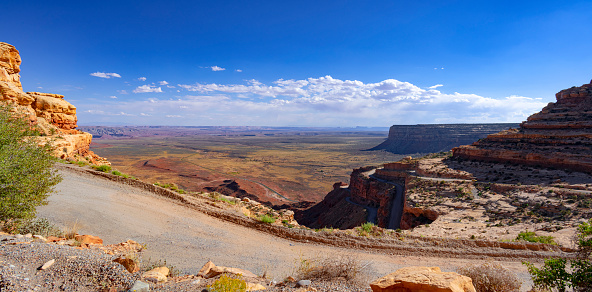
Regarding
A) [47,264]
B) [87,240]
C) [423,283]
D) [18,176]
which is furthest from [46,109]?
[423,283]

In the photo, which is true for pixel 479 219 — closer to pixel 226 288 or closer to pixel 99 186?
pixel 226 288

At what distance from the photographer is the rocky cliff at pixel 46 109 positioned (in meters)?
20.7

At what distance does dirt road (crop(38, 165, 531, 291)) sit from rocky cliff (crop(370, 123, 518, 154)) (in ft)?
452

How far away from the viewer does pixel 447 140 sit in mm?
137250

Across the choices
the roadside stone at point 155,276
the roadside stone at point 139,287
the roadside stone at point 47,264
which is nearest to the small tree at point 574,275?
the roadside stone at point 139,287

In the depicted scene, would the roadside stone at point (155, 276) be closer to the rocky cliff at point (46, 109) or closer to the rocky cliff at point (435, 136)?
the rocky cliff at point (46, 109)

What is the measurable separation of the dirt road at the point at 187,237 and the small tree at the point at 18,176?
2.42m

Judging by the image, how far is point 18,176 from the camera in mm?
7867

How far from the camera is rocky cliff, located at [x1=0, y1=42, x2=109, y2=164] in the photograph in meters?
20.7

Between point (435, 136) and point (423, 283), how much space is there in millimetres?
158101

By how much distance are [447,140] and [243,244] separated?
152m

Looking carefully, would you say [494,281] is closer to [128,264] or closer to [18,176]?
[128,264]

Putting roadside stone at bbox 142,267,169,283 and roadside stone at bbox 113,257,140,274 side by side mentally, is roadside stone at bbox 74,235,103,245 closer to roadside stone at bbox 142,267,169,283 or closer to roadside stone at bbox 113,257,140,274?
roadside stone at bbox 113,257,140,274

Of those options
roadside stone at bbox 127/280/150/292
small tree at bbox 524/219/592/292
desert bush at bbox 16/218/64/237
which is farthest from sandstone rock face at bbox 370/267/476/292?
desert bush at bbox 16/218/64/237
